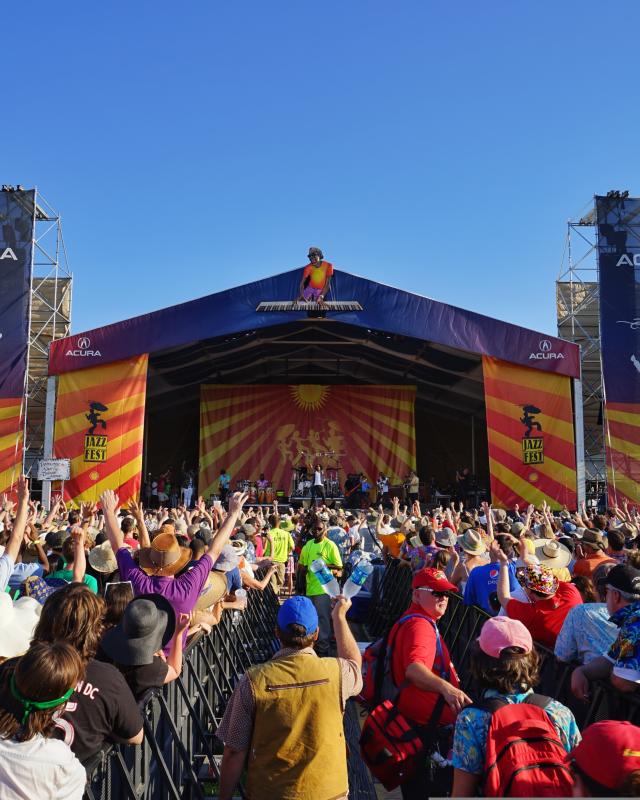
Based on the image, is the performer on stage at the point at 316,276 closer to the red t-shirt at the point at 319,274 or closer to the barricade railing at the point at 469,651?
the red t-shirt at the point at 319,274

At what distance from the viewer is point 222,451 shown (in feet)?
88.5

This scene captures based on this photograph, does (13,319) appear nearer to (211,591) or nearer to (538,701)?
(211,591)

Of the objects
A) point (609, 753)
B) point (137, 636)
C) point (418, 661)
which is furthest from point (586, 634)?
point (137, 636)

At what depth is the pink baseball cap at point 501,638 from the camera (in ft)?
7.78

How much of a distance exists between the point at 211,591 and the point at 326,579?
0.96m

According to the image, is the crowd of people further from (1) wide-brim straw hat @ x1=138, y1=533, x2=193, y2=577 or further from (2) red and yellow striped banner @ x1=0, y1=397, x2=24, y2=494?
(2) red and yellow striped banner @ x1=0, y1=397, x2=24, y2=494

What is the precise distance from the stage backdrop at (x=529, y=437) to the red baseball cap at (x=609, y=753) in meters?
16.8

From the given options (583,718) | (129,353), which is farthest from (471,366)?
(583,718)

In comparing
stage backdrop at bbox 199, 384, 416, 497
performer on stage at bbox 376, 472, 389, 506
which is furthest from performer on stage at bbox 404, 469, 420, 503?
stage backdrop at bbox 199, 384, 416, 497

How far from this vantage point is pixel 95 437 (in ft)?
60.0

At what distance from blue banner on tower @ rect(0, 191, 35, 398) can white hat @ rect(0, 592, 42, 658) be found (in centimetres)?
1621

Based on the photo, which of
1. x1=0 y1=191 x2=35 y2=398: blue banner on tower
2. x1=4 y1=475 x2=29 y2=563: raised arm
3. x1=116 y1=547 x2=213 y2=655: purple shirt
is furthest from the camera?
x1=0 y1=191 x2=35 y2=398: blue banner on tower

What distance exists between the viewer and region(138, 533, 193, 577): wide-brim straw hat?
385cm

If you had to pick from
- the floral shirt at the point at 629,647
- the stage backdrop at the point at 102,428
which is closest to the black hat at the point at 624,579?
the floral shirt at the point at 629,647
